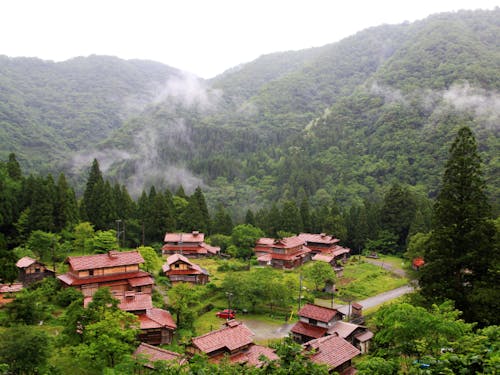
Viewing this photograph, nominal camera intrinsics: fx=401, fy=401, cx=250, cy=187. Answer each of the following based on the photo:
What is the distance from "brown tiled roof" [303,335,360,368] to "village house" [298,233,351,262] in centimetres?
3262

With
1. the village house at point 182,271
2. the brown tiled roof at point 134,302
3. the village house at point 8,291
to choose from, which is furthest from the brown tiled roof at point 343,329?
the village house at point 8,291

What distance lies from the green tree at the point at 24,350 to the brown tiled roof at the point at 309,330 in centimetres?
1914

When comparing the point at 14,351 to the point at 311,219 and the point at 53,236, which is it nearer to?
the point at 53,236

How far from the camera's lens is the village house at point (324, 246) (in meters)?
59.5

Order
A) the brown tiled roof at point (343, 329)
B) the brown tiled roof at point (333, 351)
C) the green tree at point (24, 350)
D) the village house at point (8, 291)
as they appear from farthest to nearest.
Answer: the brown tiled roof at point (343, 329)
the village house at point (8, 291)
the brown tiled roof at point (333, 351)
the green tree at point (24, 350)

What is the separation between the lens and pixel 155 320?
97.4 ft

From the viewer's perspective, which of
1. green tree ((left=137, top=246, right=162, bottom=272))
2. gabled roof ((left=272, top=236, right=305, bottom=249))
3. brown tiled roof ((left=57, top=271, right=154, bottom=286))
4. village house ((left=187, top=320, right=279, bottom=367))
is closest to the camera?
village house ((left=187, top=320, right=279, bottom=367))

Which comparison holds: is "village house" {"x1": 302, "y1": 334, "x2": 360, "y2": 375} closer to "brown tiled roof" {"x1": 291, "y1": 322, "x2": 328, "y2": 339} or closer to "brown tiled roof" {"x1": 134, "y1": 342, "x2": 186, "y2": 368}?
"brown tiled roof" {"x1": 291, "y1": 322, "x2": 328, "y2": 339}

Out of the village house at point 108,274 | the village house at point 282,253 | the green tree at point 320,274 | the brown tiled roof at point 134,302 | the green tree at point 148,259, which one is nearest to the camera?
the brown tiled roof at point 134,302

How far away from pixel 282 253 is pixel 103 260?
25827mm

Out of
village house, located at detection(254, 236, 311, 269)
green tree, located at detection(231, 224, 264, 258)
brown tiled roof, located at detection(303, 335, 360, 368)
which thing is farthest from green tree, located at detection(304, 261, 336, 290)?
brown tiled roof, located at detection(303, 335, 360, 368)

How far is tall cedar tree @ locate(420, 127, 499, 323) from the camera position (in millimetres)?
25312

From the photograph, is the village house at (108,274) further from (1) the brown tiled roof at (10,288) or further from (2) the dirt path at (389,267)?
(2) the dirt path at (389,267)

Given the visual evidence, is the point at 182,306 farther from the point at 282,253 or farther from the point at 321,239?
the point at 321,239
